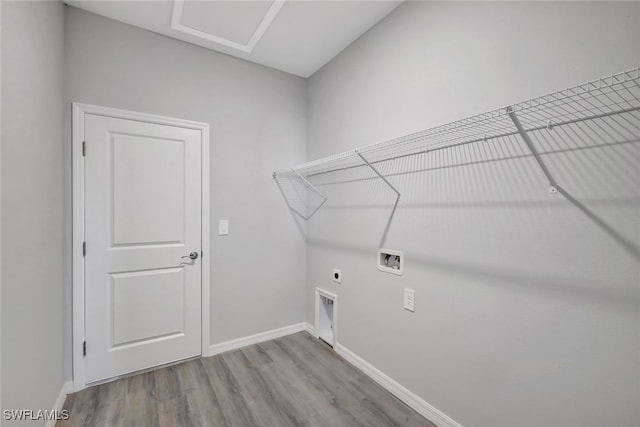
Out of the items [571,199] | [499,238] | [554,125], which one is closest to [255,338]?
[499,238]

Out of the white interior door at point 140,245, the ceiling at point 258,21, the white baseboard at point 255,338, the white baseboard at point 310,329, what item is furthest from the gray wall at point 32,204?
the white baseboard at point 310,329

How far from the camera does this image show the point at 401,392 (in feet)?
5.97

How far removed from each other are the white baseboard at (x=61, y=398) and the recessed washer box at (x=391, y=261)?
2147mm

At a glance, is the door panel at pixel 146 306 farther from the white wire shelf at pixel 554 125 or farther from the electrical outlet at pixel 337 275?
the white wire shelf at pixel 554 125

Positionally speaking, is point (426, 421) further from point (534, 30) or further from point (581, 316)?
point (534, 30)

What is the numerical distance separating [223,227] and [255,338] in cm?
110

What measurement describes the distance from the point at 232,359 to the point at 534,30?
2883 mm

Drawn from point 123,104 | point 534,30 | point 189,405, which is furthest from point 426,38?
point 189,405

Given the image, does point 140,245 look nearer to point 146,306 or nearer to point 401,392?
point 146,306

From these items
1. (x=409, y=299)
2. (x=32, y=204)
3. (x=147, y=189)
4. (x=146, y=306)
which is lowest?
(x=146, y=306)

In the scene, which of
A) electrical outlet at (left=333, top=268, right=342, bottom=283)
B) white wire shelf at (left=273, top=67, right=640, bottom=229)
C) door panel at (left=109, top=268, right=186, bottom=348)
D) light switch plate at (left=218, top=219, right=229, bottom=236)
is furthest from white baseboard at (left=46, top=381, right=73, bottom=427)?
white wire shelf at (left=273, top=67, right=640, bottom=229)

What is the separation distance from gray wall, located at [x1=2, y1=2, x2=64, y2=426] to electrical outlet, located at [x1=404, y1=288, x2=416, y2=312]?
6.30ft

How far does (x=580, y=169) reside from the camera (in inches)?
42.9

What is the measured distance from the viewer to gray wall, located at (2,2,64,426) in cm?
109
